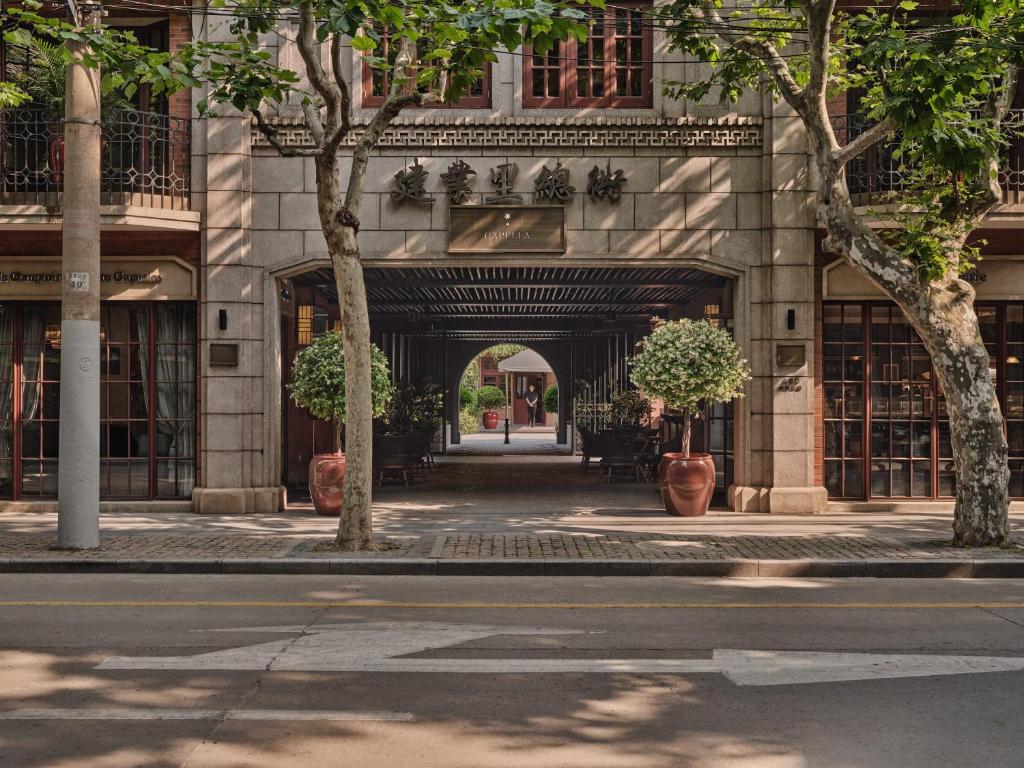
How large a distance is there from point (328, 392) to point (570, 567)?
4.72 meters

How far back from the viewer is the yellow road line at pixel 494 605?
872cm

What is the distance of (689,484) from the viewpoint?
1440cm

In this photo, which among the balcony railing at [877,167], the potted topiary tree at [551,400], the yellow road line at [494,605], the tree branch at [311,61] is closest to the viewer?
the yellow road line at [494,605]

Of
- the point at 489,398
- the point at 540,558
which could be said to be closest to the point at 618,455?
the point at 540,558

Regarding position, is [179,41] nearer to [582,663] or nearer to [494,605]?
[494,605]

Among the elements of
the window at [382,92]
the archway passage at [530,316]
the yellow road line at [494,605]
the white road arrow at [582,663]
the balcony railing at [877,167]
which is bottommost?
the yellow road line at [494,605]

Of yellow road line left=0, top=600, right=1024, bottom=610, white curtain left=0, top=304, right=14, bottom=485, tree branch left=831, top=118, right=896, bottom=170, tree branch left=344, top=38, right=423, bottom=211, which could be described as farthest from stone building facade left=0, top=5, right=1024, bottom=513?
yellow road line left=0, top=600, right=1024, bottom=610

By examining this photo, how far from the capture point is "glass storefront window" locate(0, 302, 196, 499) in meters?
15.2

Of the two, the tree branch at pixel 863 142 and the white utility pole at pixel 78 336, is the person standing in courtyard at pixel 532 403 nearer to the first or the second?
the tree branch at pixel 863 142

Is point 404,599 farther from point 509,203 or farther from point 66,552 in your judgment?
point 509,203

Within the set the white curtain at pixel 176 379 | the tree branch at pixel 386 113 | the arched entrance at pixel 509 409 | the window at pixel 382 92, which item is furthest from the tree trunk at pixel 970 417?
the arched entrance at pixel 509 409

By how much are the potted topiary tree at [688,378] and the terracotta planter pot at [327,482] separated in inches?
167

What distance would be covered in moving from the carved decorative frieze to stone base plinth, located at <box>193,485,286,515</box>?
498 centimetres

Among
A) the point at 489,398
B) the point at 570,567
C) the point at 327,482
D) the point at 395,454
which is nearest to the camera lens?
the point at 570,567
